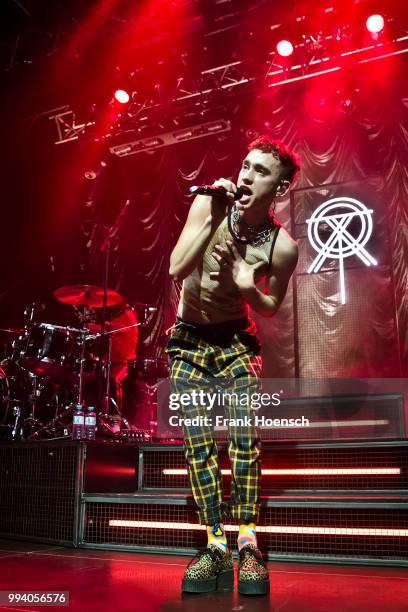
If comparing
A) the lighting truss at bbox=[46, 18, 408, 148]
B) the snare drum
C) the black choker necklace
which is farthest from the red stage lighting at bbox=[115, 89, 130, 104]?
the black choker necklace

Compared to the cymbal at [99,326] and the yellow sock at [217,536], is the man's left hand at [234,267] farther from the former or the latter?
the cymbal at [99,326]

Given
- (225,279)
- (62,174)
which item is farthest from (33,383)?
(225,279)

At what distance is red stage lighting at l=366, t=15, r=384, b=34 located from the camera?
6.14 m

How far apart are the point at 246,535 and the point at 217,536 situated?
13cm

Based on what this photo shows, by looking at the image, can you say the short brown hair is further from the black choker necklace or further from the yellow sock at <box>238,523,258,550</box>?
the yellow sock at <box>238,523,258,550</box>

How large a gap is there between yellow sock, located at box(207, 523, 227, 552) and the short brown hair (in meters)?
1.53

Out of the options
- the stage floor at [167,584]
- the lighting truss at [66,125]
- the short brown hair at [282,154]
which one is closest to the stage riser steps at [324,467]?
the stage floor at [167,584]

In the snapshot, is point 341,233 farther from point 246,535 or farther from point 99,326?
point 246,535

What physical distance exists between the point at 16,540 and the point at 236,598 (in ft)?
7.10

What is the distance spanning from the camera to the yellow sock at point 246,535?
7.11 ft

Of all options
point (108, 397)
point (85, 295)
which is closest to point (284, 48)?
point (85, 295)

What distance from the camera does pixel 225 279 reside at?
2281 mm

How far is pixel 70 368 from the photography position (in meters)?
6.34

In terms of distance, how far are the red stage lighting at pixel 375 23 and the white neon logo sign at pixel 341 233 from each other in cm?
235
